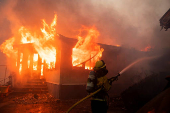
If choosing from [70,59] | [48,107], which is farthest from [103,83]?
[70,59]

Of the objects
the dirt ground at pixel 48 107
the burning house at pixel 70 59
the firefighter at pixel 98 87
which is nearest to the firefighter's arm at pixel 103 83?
the firefighter at pixel 98 87

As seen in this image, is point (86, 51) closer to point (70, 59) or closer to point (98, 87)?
point (70, 59)

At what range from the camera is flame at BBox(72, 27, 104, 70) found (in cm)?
1198

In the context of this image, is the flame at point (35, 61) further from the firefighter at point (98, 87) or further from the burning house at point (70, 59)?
the firefighter at point (98, 87)

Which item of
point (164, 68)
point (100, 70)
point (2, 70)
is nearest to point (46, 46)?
point (100, 70)

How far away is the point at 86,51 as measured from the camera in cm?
1251

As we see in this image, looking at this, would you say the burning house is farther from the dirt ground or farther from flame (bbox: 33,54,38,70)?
the dirt ground

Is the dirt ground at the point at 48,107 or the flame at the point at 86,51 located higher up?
the flame at the point at 86,51

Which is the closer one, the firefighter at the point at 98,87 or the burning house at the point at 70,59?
the firefighter at the point at 98,87

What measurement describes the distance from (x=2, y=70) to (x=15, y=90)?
61.6ft

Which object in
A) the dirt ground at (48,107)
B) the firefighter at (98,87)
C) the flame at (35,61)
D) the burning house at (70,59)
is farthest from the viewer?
the flame at (35,61)

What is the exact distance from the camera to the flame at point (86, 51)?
12.0 metres

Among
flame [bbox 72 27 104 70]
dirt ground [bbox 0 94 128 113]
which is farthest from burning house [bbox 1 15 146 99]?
dirt ground [bbox 0 94 128 113]

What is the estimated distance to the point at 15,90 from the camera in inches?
509
